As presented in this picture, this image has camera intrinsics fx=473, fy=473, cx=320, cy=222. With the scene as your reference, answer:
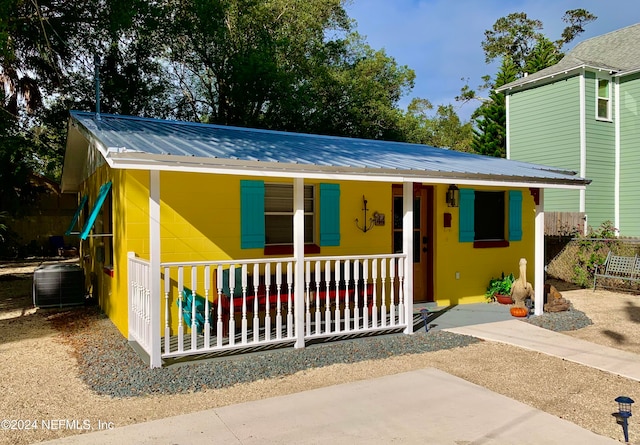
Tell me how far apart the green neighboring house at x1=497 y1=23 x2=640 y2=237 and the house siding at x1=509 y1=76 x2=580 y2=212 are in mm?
30

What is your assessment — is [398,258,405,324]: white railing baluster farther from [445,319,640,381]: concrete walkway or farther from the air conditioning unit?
the air conditioning unit

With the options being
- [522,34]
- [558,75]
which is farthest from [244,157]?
[522,34]

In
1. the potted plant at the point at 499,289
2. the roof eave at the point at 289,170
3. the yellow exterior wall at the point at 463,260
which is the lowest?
the potted plant at the point at 499,289

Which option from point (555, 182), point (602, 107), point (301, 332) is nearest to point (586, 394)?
point (301, 332)

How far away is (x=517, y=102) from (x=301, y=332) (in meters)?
14.1

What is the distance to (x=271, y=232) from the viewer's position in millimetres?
7520

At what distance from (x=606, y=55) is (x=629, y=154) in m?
3.94

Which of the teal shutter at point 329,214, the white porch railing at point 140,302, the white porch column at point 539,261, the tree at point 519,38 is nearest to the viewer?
the white porch railing at point 140,302

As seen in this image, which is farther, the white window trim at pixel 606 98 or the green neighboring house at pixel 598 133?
the white window trim at pixel 606 98

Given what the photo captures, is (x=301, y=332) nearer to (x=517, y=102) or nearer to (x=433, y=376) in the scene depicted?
(x=433, y=376)

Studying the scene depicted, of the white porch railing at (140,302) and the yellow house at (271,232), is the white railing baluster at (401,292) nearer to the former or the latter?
the yellow house at (271,232)

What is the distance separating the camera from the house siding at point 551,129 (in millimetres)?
14453

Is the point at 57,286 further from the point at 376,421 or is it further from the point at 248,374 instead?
the point at 376,421

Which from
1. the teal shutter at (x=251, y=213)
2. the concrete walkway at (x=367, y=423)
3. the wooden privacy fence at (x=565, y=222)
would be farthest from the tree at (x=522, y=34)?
the concrete walkway at (x=367, y=423)
